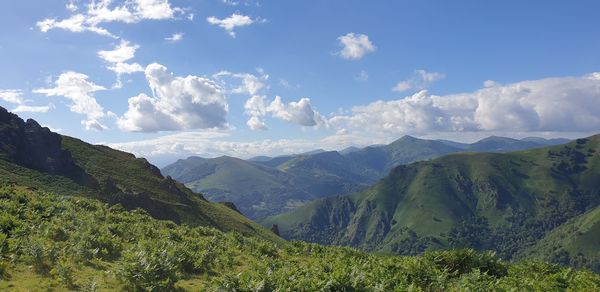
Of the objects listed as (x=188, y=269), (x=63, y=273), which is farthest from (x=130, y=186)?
(x=63, y=273)

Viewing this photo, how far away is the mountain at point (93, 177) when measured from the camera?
358 ft

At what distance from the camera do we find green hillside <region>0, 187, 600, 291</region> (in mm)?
18516

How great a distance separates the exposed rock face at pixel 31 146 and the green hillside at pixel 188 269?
329 feet

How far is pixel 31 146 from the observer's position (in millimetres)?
127125

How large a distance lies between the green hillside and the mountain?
79788 mm

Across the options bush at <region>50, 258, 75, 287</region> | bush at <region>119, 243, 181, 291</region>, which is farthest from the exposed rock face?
bush at <region>119, 243, 181, 291</region>

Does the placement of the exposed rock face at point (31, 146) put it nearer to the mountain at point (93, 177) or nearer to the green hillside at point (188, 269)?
the mountain at point (93, 177)

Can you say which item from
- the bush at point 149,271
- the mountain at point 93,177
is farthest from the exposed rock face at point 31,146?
the bush at point 149,271

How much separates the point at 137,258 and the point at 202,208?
12064 centimetres

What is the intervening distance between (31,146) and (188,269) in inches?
5016

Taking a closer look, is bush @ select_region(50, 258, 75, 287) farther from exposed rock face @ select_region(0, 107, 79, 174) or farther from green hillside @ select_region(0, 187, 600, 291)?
exposed rock face @ select_region(0, 107, 79, 174)

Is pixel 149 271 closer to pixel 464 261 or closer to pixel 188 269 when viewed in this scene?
pixel 188 269

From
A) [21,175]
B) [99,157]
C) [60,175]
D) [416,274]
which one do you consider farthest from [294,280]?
[99,157]

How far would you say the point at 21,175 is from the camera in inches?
4028
